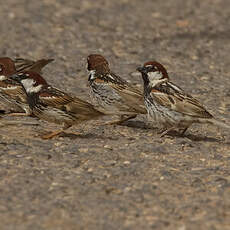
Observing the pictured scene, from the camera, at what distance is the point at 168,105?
27.8 ft

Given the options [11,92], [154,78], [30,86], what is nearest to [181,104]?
[154,78]

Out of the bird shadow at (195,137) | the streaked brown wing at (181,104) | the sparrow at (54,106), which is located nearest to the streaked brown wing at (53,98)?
the sparrow at (54,106)

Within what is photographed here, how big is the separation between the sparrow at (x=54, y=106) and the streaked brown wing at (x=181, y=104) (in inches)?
33.0

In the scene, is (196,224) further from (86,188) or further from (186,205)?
(86,188)

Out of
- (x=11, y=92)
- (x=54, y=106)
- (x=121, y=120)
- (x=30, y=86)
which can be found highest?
(x=30, y=86)

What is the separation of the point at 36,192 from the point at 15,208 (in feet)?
1.39

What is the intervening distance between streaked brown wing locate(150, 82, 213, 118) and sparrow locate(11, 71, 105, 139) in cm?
84

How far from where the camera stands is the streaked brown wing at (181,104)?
842 cm

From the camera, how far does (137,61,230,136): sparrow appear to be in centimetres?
845

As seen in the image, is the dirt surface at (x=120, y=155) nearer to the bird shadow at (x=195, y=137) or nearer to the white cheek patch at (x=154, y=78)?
the bird shadow at (x=195, y=137)

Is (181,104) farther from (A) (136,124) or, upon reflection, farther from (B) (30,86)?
(B) (30,86)

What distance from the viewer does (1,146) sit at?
7.95 meters

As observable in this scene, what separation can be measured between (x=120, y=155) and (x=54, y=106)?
117 cm

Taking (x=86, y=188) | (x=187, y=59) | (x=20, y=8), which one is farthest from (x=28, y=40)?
(x=86, y=188)
